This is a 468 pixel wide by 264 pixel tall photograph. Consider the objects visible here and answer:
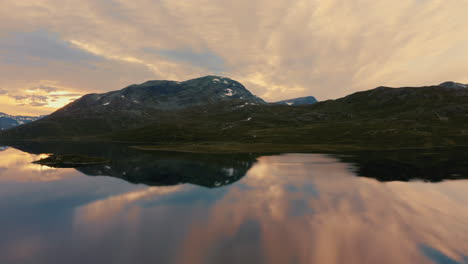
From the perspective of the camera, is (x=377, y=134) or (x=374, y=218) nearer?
(x=374, y=218)

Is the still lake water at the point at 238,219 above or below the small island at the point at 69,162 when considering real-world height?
below

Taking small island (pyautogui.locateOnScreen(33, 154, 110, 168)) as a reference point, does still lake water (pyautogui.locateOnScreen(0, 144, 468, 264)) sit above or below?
below

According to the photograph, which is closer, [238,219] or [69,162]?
[238,219]

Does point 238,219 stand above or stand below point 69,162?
below

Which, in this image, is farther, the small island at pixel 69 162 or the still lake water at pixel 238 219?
the small island at pixel 69 162

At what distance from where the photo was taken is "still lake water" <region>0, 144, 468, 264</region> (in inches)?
789

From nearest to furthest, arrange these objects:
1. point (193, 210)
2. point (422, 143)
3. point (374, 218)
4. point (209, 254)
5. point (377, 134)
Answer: point (209, 254)
point (374, 218)
point (193, 210)
point (422, 143)
point (377, 134)

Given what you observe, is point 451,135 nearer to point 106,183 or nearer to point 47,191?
point 106,183

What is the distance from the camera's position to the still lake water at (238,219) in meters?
20.0

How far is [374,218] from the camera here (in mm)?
28078

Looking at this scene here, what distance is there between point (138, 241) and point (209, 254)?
8.11m

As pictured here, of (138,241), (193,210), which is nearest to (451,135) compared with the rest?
(193,210)

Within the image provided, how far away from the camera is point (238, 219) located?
28.1 meters

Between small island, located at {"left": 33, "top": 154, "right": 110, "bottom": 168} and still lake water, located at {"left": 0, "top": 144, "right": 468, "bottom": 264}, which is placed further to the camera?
small island, located at {"left": 33, "top": 154, "right": 110, "bottom": 168}
